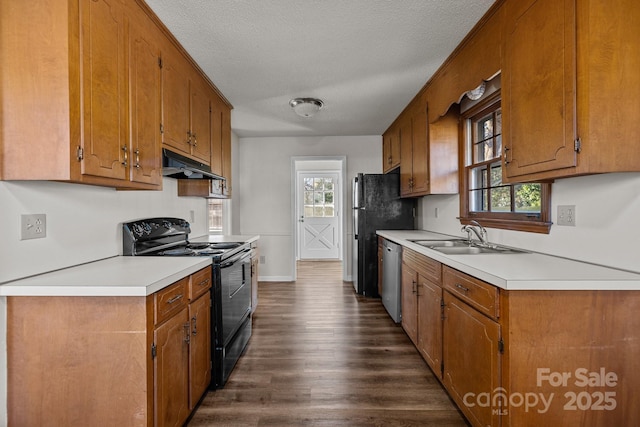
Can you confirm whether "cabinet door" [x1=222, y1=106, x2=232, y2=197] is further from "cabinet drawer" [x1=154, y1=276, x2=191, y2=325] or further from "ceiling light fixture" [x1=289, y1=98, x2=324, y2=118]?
"cabinet drawer" [x1=154, y1=276, x2=191, y2=325]

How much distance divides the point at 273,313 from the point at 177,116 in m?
2.29

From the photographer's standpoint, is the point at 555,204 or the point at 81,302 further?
the point at 555,204

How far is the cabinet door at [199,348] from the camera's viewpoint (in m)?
1.71

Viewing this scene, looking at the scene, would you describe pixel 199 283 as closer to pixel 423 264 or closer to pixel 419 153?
pixel 423 264

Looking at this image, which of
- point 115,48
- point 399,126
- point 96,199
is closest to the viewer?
point 115,48

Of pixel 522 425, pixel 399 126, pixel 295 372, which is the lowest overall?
pixel 295 372

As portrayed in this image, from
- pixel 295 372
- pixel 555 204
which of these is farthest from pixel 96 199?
pixel 555 204

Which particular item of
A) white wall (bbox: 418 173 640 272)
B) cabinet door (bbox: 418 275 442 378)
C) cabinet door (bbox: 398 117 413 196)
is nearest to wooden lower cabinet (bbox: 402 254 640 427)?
white wall (bbox: 418 173 640 272)

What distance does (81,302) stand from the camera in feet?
4.11

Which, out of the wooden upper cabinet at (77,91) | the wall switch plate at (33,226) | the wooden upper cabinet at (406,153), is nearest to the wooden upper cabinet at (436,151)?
the wooden upper cabinet at (406,153)

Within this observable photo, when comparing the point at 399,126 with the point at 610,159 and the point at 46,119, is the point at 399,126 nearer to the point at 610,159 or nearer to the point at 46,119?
the point at 610,159

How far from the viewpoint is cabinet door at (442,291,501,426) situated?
1374 mm

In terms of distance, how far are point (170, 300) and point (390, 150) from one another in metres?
3.67

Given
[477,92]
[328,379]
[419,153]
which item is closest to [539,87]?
[477,92]
